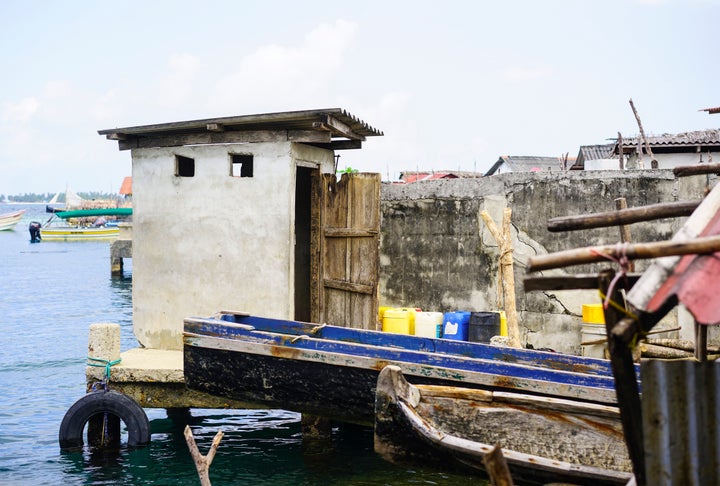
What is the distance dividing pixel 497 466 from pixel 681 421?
93 centimetres

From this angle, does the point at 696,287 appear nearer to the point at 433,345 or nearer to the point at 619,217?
the point at 619,217

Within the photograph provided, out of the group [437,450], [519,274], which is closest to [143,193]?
[519,274]

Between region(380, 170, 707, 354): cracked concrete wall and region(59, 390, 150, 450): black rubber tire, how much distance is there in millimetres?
4576

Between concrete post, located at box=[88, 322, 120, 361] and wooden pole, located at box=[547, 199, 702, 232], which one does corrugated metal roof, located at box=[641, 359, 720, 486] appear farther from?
concrete post, located at box=[88, 322, 120, 361]

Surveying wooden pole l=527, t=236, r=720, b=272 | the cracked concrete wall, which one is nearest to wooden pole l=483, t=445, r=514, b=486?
wooden pole l=527, t=236, r=720, b=272

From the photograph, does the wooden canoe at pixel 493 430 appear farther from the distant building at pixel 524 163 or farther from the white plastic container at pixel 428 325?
the distant building at pixel 524 163

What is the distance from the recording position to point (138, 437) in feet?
30.1

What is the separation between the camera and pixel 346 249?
10609mm

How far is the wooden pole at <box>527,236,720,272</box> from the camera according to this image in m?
3.40

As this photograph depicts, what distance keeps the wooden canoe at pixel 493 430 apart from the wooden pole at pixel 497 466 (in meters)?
2.04

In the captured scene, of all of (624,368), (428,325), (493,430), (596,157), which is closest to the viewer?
(624,368)

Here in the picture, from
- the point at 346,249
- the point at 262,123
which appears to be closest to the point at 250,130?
the point at 262,123

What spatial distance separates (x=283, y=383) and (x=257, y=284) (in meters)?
2.23

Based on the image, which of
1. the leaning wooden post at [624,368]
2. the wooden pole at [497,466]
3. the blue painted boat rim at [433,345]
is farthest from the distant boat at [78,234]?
the leaning wooden post at [624,368]
